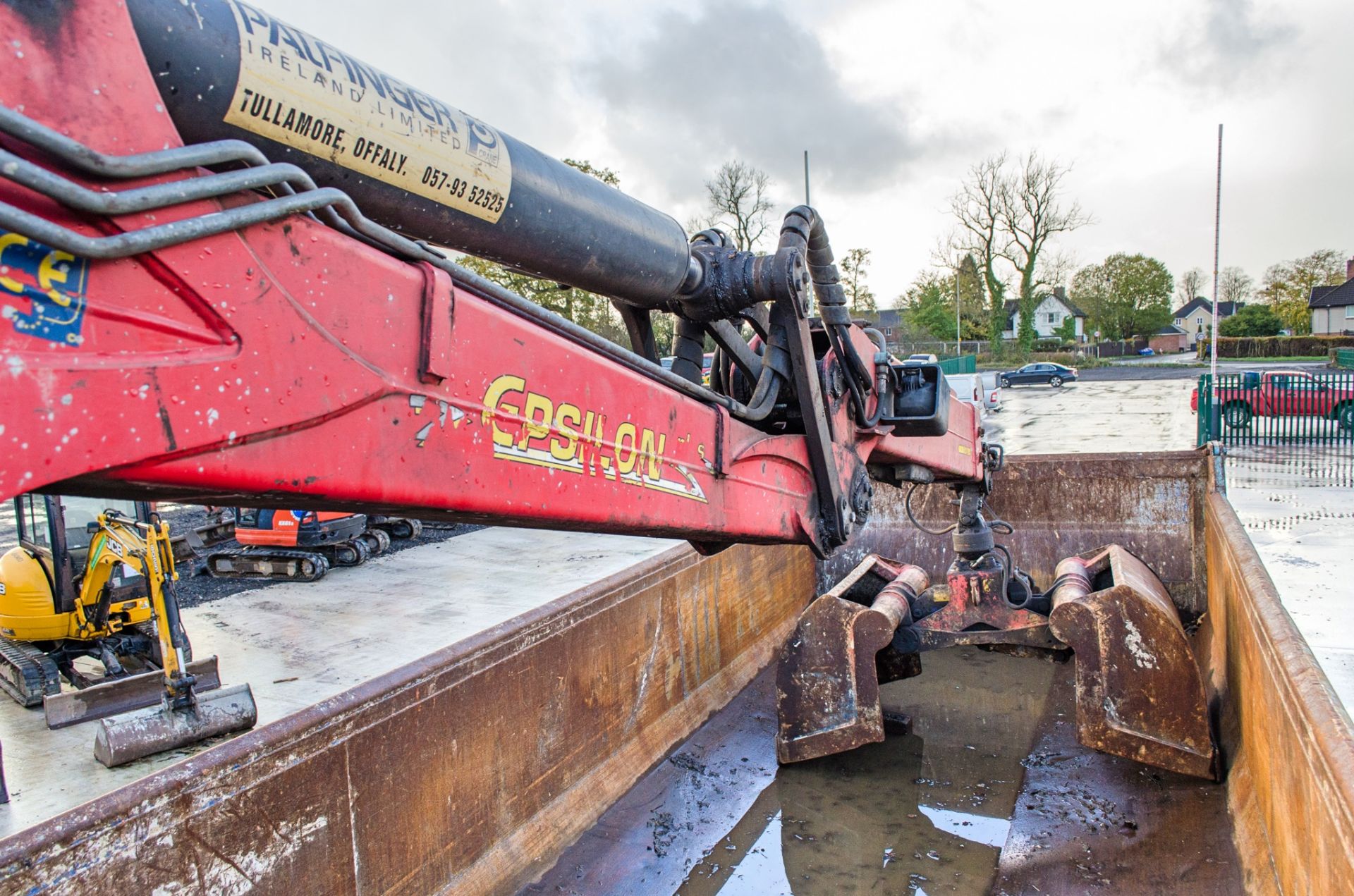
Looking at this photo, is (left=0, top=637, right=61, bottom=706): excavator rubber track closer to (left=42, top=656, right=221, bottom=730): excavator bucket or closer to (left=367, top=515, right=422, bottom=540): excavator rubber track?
(left=42, top=656, right=221, bottom=730): excavator bucket

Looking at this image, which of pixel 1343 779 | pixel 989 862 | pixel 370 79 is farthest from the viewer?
pixel 989 862

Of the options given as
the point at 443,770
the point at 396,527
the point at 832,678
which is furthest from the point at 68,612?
the point at 396,527

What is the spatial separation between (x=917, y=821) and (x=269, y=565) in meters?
6.85

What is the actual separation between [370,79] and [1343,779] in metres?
2.94

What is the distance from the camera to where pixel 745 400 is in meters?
3.72

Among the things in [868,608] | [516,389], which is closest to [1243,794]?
[868,608]

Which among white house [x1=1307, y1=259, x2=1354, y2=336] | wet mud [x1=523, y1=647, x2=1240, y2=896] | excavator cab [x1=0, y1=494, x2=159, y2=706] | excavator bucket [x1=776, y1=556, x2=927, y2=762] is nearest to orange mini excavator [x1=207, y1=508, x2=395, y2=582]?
excavator cab [x1=0, y1=494, x2=159, y2=706]

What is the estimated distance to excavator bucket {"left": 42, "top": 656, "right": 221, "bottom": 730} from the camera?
513 centimetres

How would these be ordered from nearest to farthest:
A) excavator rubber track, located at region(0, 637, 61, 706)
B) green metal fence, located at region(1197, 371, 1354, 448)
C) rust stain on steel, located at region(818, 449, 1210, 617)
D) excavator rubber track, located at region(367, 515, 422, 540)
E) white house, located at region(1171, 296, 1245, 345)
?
excavator rubber track, located at region(0, 637, 61, 706) → rust stain on steel, located at region(818, 449, 1210, 617) → excavator rubber track, located at region(367, 515, 422, 540) → green metal fence, located at region(1197, 371, 1354, 448) → white house, located at region(1171, 296, 1245, 345)

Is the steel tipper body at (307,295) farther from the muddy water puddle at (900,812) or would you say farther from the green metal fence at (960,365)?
the green metal fence at (960,365)

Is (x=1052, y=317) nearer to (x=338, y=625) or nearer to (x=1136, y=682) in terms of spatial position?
(x=338, y=625)

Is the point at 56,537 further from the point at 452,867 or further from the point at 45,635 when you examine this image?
the point at 452,867

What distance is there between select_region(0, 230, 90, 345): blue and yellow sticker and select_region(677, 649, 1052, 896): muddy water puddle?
3.98 metres

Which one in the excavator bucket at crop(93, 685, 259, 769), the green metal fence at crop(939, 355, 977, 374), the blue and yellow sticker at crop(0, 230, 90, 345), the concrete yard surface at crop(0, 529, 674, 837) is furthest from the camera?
the green metal fence at crop(939, 355, 977, 374)
